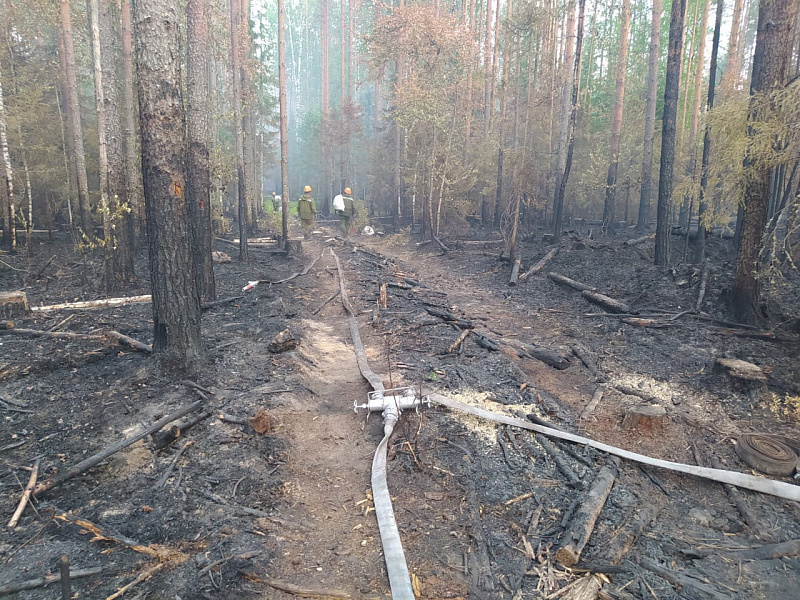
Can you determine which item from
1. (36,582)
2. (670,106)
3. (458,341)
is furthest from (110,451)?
(670,106)

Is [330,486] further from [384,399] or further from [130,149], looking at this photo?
[130,149]

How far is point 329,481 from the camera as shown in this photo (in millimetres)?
4691

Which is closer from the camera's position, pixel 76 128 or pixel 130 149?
pixel 76 128

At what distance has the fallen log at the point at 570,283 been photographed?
498 inches

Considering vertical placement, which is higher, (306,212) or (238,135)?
(238,135)

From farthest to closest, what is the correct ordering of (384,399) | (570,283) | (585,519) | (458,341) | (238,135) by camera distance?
(238,135), (570,283), (458,341), (384,399), (585,519)

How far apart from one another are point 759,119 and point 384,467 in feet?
29.3

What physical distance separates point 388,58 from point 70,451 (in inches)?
983

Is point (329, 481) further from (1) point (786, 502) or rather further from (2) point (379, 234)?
(2) point (379, 234)

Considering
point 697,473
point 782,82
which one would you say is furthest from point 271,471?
point 782,82

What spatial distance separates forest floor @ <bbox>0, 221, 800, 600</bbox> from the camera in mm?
3463

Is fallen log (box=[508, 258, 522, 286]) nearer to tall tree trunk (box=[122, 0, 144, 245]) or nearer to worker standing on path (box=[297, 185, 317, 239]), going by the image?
tall tree trunk (box=[122, 0, 144, 245])

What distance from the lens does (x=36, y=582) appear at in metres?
3.08

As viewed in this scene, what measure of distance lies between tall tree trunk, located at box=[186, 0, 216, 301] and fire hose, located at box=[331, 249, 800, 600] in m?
5.29
